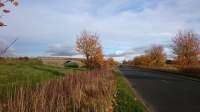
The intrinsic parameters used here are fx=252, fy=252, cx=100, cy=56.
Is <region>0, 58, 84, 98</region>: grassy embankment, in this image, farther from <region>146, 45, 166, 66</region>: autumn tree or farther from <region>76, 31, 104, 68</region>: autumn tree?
<region>146, 45, 166, 66</region>: autumn tree

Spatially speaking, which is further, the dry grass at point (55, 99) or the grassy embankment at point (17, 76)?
the grassy embankment at point (17, 76)

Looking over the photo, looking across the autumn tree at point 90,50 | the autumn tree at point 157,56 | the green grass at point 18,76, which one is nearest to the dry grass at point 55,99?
the green grass at point 18,76

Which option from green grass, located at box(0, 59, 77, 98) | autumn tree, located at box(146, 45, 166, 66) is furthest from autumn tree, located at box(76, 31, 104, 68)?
autumn tree, located at box(146, 45, 166, 66)

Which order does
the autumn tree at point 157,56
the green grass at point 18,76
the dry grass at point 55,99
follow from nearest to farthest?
1. the dry grass at point 55,99
2. the green grass at point 18,76
3. the autumn tree at point 157,56

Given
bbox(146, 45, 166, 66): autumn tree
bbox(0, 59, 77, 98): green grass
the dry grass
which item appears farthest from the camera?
bbox(146, 45, 166, 66): autumn tree

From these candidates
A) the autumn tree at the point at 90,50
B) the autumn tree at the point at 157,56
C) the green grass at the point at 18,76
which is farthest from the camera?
the autumn tree at the point at 157,56

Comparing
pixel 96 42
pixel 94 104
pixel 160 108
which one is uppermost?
pixel 96 42

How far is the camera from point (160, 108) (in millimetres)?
10062

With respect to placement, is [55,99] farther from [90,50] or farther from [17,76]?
[90,50]

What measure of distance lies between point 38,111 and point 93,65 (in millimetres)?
30039

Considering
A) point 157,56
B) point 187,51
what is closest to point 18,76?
point 187,51

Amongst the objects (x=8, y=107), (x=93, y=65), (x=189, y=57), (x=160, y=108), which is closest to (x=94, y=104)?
(x=8, y=107)

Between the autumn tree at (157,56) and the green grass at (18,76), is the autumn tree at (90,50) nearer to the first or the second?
the green grass at (18,76)

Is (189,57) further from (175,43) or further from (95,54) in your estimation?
(95,54)
